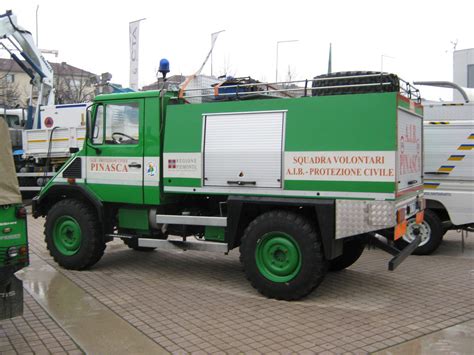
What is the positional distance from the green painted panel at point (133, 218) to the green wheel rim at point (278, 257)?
204 centimetres

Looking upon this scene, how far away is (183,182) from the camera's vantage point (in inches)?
254

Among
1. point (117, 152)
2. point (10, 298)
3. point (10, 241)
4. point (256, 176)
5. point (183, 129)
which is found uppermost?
point (183, 129)

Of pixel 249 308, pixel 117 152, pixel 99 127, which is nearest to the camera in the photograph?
pixel 249 308

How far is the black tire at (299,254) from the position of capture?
18.3ft

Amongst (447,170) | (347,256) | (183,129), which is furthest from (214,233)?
(447,170)

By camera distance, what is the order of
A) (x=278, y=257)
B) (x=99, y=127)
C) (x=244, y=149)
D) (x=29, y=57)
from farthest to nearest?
1. (x=29, y=57)
2. (x=99, y=127)
3. (x=244, y=149)
4. (x=278, y=257)

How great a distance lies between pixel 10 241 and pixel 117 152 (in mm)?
3014

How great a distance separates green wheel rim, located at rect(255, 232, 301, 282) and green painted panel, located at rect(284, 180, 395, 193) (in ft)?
2.04

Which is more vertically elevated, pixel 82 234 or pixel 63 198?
pixel 63 198

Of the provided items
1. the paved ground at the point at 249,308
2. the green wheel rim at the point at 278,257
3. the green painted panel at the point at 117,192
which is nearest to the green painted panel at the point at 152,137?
the green painted panel at the point at 117,192

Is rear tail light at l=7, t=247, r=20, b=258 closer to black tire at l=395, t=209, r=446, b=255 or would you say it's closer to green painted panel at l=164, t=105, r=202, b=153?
green painted panel at l=164, t=105, r=202, b=153

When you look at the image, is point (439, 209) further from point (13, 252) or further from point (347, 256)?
point (13, 252)

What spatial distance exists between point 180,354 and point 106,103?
430cm

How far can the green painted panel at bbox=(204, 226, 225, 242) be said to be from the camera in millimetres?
6514
